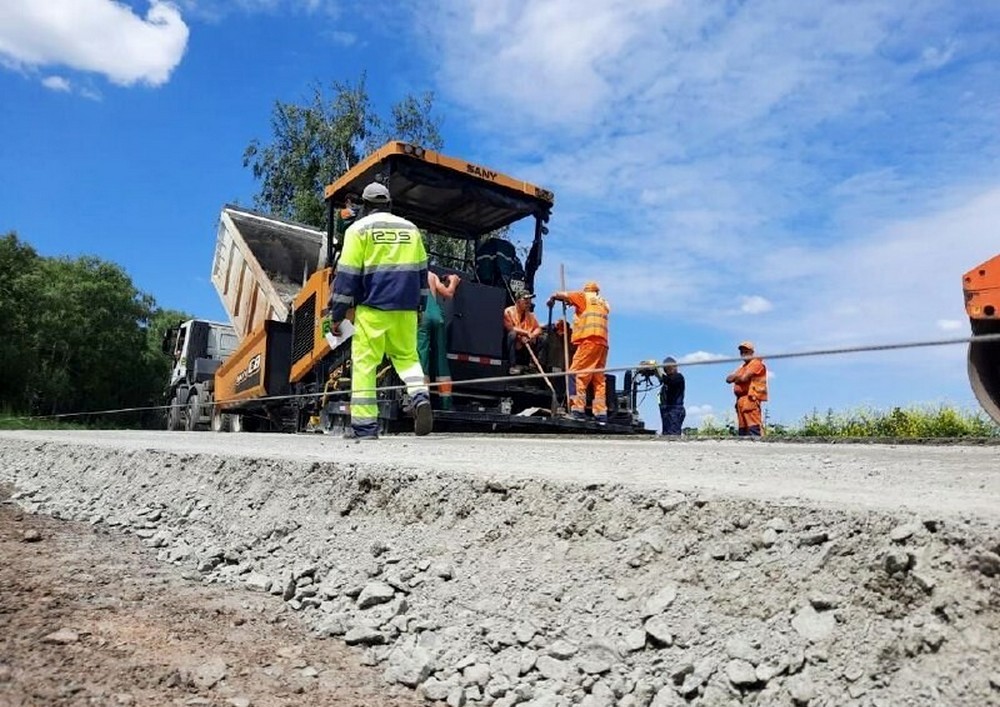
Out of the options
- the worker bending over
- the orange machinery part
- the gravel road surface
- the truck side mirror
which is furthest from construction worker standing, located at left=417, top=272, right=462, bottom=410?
the truck side mirror

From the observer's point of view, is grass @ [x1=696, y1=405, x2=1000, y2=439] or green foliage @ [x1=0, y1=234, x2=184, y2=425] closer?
Result: grass @ [x1=696, y1=405, x2=1000, y2=439]

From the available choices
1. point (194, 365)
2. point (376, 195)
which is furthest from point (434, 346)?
point (194, 365)

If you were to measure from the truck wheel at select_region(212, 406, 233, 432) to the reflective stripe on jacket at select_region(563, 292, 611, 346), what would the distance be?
6.18 meters

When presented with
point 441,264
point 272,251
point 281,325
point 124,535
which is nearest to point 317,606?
point 124,535

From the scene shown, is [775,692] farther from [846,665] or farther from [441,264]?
[441,264]

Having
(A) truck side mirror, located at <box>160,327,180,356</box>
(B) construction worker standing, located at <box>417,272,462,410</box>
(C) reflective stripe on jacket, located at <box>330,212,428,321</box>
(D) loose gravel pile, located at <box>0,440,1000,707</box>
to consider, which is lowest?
(D) loose gravel pile, located at <box>0,440,1000,707</box>

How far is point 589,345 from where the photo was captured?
323 inches

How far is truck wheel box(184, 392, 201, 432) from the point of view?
1377cm

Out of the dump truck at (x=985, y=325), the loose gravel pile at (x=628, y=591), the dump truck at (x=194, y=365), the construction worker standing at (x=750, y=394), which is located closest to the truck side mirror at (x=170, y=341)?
the dump truck at (x=194, y=365)

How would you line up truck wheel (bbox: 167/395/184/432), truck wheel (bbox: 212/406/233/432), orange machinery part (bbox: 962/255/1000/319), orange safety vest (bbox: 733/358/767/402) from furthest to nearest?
truck wheel (bbox: 167/395/184/432) → truck wheel (bbox: 212/406/233/432) → orange safety vest (bbox: 733/358/767/402) → orange machinery part (bbox: 962/255/1000/319)

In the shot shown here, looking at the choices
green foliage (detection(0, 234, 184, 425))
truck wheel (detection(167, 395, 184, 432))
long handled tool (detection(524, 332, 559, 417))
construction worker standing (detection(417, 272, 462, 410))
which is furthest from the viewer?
green foliage (detection(0, 234, 184, 425))

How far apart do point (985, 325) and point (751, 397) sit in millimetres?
4180

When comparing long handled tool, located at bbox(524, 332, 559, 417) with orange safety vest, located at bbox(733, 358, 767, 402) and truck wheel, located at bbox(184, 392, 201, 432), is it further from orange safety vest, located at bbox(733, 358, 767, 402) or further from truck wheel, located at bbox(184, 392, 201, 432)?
truck wheel, located at bbox(184, 392, 201, 432)

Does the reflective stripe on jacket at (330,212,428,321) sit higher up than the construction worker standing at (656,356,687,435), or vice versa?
the reflective stripe on jacket at (330,212,428,321)
